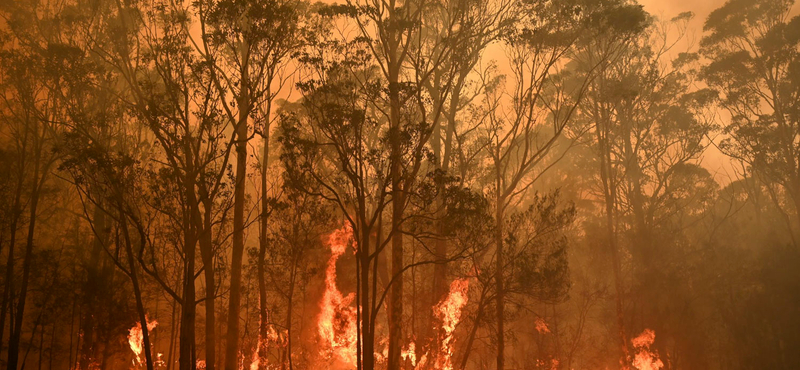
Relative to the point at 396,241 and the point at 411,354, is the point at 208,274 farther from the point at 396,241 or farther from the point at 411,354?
the point at 411,354

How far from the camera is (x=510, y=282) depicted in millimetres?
17141

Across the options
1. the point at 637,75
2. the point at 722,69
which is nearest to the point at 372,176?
the point at 637,75

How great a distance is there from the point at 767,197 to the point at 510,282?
84.0ft

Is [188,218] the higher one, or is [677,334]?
[188,218]

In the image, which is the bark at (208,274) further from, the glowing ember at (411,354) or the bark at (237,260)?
the glowing ember at (411,354)

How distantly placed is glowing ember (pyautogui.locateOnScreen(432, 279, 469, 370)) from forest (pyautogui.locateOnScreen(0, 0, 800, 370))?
0.13 m

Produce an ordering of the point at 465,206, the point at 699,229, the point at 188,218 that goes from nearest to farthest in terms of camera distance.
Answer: the point at 188,218 < the point at 465,206 < the point at 699,229

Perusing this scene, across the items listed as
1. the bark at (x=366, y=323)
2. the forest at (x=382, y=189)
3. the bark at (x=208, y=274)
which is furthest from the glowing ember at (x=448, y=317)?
the bark at (x=208, y=274)

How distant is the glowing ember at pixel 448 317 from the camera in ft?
57.0

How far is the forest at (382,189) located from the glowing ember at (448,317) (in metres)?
0.13

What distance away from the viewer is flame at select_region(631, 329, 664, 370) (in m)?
21.8

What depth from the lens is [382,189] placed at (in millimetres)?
13203

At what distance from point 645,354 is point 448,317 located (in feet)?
30.5

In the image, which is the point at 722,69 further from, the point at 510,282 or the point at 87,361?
the point at 87,361
